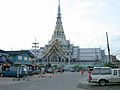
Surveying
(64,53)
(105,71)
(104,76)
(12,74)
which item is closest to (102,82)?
(104,76)

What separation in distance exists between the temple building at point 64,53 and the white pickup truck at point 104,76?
109 meters

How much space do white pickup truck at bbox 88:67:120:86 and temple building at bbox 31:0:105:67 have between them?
358ft

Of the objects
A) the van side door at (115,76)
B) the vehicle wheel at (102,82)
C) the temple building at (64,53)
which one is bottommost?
the vehicle wheel at (102,82)

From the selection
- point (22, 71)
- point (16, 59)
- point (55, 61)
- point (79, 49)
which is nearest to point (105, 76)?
point (22, 71)

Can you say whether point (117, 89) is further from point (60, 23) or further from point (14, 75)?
point (60, 23)

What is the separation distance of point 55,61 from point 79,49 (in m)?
19.1

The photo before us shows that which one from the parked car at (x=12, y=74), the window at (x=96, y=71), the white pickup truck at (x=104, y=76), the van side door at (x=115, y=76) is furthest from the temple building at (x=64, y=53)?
the van side door at (x=115, y=76)

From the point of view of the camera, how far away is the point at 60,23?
158000 millimetres

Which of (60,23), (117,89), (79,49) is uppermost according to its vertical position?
(60,23)

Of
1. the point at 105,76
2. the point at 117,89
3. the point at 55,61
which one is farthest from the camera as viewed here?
the point at 55,61

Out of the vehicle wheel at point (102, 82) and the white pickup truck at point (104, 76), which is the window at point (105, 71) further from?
the vehicle wheel at point (102, 82)

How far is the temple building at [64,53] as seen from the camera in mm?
139375

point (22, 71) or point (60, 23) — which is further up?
point (60, 23)

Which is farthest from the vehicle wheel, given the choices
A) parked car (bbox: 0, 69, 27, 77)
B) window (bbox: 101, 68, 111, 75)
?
parked car (bbox: 0, 69, 27, 77)
